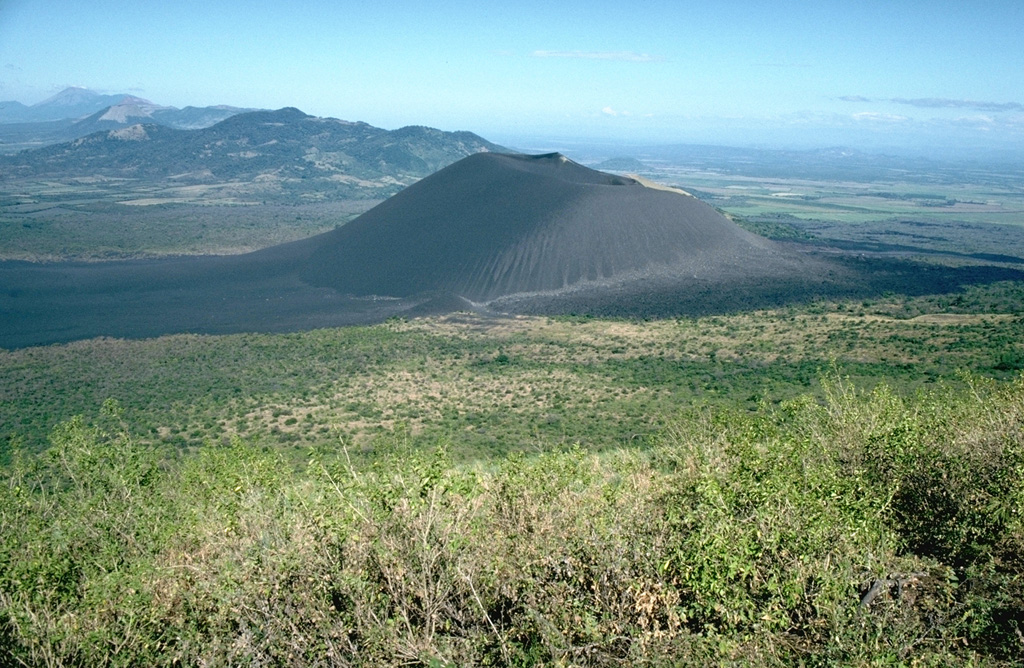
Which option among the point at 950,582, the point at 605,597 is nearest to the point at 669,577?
the point at 605,597

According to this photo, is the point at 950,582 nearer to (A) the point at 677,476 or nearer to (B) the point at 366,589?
(A) the point at 677,476

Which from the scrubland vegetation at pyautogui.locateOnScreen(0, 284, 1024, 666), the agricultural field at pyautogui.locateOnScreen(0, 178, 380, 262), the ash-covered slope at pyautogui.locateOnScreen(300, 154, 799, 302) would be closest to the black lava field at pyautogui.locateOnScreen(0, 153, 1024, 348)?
the ash-covered slope at pyautogui.locateOnScreen(300, 154, 799, 302)

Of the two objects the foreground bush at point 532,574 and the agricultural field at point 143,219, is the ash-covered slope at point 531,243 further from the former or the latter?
the foreground bush at point 532,574

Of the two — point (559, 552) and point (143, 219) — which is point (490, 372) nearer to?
point (559, 552)

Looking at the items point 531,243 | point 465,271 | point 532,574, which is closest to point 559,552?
point 532,574

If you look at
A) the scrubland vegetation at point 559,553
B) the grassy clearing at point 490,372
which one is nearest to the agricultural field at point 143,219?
the grassy clearing at point 490,372
